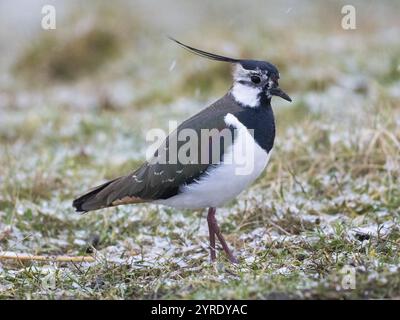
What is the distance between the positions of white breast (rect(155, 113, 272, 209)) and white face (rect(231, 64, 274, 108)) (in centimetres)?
18

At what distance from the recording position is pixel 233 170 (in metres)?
4.72

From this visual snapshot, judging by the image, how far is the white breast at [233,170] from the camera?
4.72 meters

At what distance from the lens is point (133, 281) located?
4609 mm

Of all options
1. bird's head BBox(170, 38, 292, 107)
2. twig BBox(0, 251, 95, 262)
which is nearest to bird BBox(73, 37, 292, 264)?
bird's head BBox(170, 38, 292, 107)

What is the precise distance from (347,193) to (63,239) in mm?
2218

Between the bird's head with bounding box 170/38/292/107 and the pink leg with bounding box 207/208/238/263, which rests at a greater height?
the bird's head with bounding box 170/38/292/107

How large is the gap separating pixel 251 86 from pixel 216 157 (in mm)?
565

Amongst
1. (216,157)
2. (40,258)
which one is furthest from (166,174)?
(40,258)

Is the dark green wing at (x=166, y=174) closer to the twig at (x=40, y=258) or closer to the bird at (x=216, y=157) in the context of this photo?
the bird at (x=216, y=157)

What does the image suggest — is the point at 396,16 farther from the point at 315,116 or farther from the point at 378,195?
the point at 378,195

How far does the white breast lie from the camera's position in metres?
4.72

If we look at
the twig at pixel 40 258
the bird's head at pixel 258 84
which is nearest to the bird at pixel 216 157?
the bird's head at pixel 258 84

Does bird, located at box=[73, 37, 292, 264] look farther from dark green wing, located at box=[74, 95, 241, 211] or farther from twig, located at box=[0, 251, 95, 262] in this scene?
twig, located at box=[0, 251, 95, 262]
